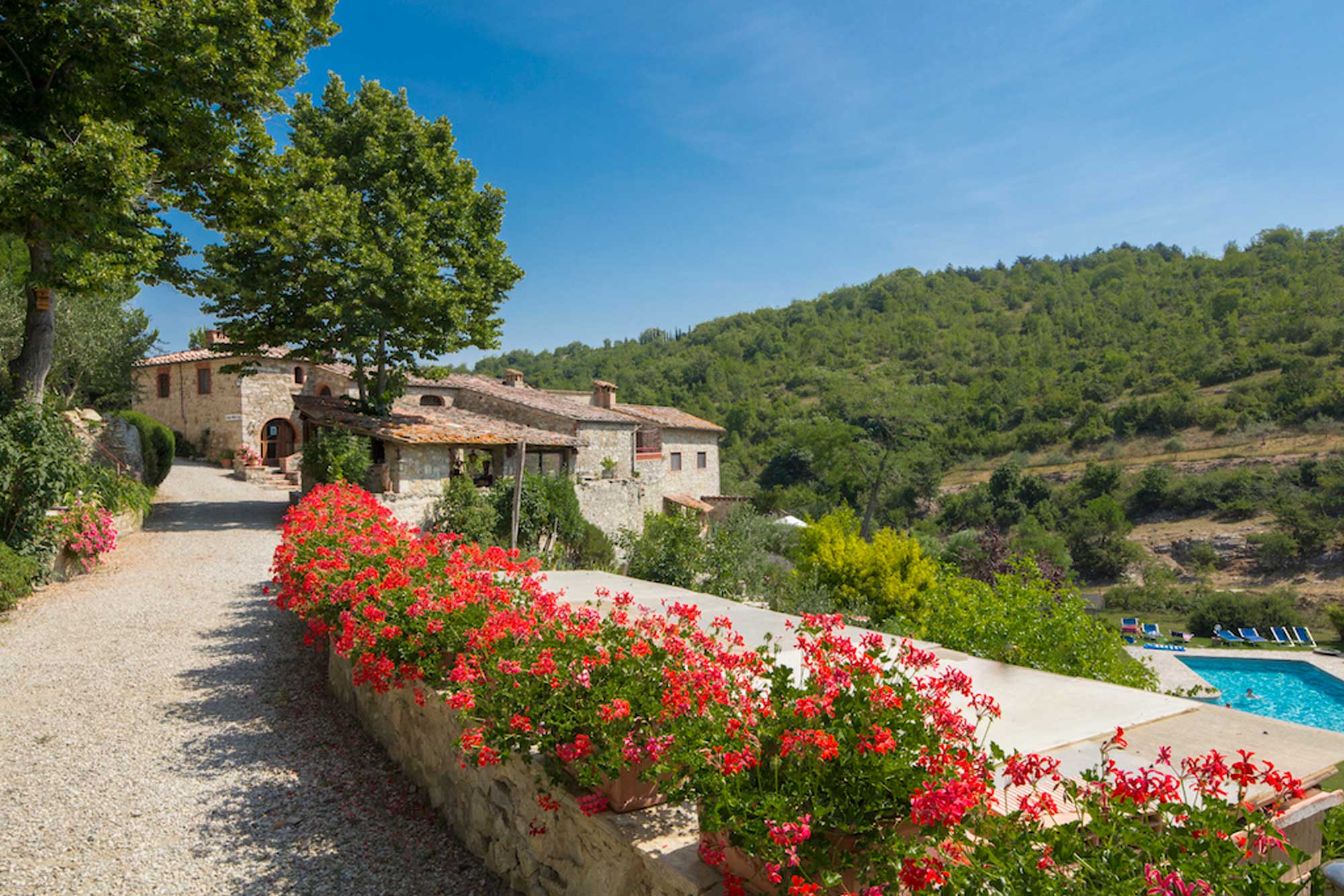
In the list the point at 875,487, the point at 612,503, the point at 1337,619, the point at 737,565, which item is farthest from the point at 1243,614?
the point at 612,503

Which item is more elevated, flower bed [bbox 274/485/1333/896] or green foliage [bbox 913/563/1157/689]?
flower bed [bbox 274/485/1333/896]

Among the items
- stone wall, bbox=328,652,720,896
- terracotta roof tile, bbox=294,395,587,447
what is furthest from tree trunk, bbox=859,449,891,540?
stone wall, bbox=328,652,720,896

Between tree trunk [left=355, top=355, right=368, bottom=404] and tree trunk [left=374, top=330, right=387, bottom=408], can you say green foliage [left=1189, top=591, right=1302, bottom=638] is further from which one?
tree trunk [left=355, top=355, right=368, bottom=404]

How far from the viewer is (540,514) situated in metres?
17.8

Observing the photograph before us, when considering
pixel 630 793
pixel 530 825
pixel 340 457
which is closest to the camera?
pixel 630 793

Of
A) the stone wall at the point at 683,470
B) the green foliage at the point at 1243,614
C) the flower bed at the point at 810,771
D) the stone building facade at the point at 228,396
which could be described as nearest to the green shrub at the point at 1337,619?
the green foliage at the point at 1243,614

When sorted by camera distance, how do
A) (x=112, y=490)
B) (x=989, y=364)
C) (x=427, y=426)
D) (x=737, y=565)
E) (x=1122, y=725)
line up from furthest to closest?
(x=989, y=364)
(x=427, y=426)
(x=737, y=565)
(x=112, y=490)
(x=1122, y=725)

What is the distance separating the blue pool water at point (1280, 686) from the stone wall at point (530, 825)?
710 inches

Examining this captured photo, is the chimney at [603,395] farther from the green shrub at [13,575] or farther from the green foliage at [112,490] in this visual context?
the green shrub at [13,575]

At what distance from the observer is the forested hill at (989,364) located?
45938 millimetres

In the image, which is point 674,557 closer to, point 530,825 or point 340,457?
point 340,457

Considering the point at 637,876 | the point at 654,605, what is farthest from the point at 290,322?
the point at 637,876

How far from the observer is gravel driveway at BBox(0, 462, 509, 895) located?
378 cm

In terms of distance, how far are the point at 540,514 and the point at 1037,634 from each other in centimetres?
1305
